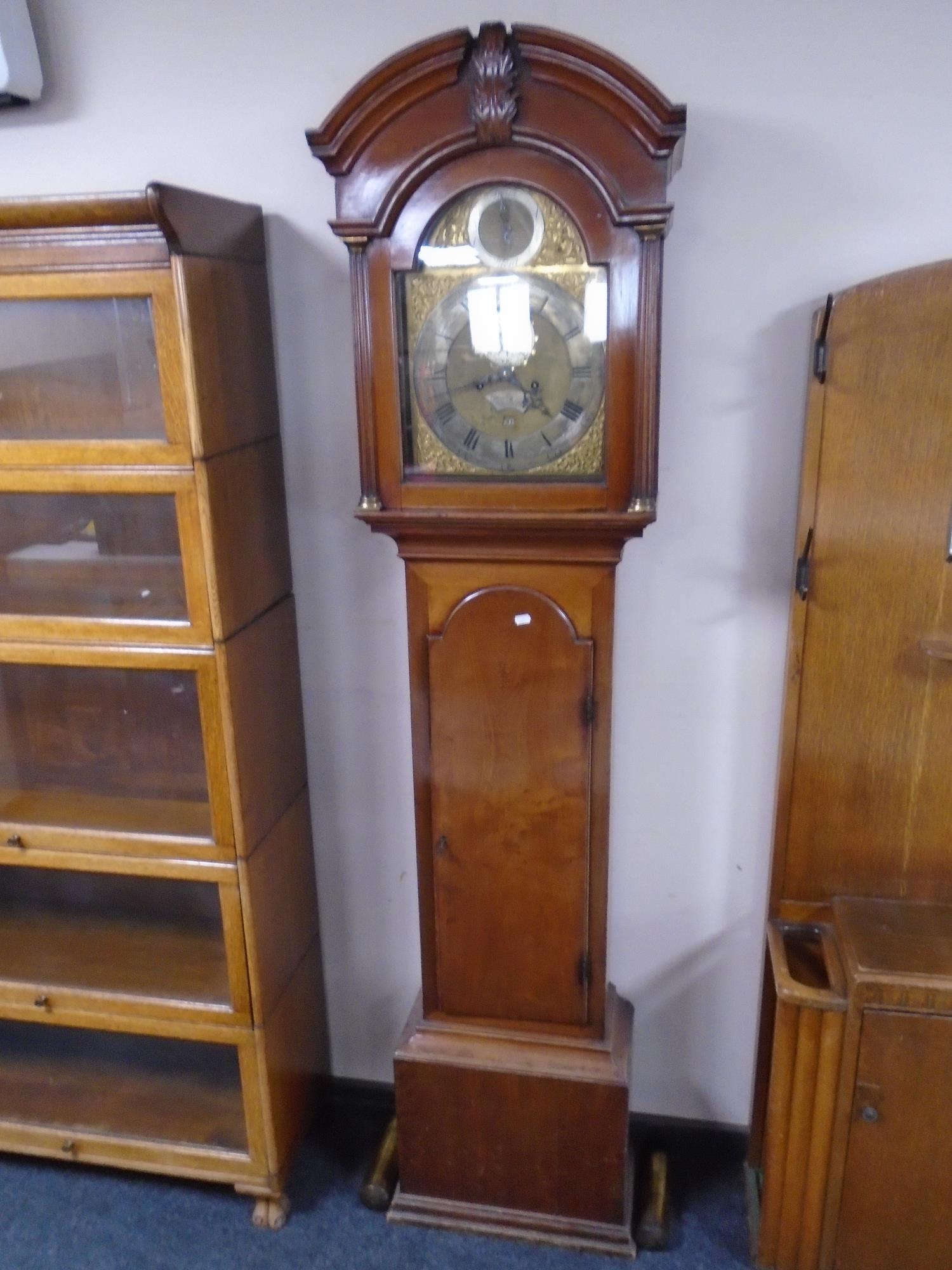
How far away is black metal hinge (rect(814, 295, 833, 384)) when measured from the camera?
1.32 m

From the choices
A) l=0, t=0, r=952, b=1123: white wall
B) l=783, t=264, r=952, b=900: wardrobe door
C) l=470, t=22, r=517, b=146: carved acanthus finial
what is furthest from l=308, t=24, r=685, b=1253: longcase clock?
l=783, t=264, r=952, b=900: wardrobe door

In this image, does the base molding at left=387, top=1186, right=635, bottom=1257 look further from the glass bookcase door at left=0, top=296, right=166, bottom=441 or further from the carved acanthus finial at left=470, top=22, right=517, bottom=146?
the carved acanthus finial at left=470, top=22, right=517, bottom=146

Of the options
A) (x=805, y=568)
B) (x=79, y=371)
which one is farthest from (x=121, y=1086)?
(x=805, y=568)

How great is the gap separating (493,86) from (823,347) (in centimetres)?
55

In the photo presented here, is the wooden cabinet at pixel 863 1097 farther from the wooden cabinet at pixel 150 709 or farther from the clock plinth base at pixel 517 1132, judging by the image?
the wooden cabinet at pixel 150 709

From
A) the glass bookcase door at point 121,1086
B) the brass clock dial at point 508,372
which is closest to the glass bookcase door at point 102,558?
the brass clock dial at point 508,372

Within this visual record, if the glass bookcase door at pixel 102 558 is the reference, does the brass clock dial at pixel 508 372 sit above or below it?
above

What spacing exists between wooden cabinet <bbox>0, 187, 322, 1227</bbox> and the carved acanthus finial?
39 centimetres

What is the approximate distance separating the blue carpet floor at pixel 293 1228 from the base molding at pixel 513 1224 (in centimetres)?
1

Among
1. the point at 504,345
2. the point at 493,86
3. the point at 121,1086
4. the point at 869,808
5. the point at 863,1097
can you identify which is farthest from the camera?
the point at 121,1086

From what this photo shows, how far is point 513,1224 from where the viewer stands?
5.32ft

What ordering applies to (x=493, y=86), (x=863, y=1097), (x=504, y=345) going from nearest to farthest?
(x=493, y=86), (x=504, y=345), (x=863, y=1097)

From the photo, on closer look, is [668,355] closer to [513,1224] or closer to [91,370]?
[91,370]

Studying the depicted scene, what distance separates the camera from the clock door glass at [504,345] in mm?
1231
